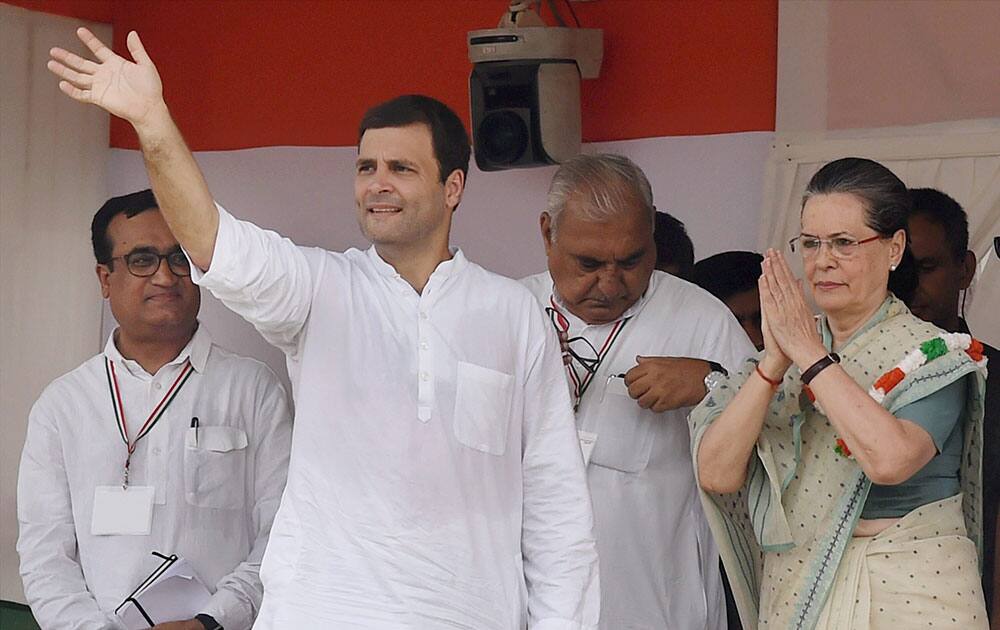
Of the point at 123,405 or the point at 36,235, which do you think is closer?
the point at 123,405

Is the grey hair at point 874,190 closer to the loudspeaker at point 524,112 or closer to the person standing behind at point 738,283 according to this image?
the person standing behind at point 738,283

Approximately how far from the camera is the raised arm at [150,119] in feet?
7.06

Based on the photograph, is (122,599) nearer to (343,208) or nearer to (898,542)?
(898,542)

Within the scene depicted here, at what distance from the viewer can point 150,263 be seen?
3.67 meters

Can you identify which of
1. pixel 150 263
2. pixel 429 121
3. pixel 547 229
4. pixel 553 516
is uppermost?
pixel 429 121

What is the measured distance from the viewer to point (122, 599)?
347 cm

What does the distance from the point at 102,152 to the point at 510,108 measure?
1945 mm

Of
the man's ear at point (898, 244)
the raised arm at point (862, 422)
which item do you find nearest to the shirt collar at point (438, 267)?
the raised arm at point (862, 422)

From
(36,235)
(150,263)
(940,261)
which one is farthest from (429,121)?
(36,235)

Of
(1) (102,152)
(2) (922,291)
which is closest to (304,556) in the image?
(2) (922,291)

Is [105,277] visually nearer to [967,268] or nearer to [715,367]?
[715,367]

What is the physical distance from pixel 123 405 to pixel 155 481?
214 mm

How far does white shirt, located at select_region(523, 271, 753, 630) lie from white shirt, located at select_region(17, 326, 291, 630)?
916mm

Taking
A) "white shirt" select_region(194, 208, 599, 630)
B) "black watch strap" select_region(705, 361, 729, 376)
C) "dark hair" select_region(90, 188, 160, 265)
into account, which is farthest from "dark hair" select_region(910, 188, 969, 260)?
"dark hair" select_region(90, 188, 160, 265)
